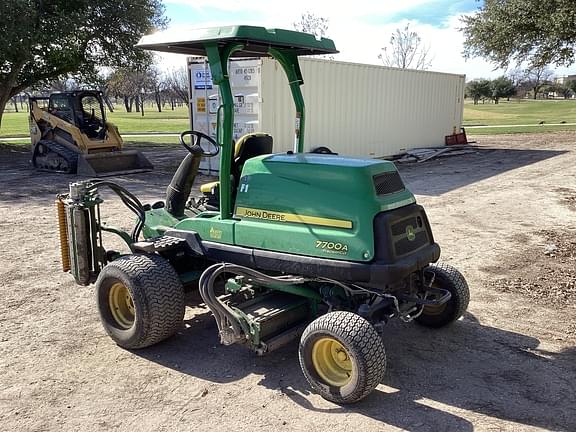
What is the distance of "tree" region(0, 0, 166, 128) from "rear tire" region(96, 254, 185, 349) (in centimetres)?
1251

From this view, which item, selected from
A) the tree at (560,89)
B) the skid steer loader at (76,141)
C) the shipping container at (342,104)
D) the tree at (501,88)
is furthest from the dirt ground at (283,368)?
the tree at (560,89)

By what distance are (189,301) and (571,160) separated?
48.0 feet

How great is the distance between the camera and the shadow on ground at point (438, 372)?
3.54 metres

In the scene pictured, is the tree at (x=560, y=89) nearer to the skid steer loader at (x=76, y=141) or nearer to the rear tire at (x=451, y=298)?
the skid steer loader at (x=76, y=141)

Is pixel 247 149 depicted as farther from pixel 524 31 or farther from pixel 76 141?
pixel 524 31

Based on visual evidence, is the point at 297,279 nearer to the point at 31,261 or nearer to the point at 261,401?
the point at 261,401

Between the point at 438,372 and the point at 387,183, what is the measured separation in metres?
1.39

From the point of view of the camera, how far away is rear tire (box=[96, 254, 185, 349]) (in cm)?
417

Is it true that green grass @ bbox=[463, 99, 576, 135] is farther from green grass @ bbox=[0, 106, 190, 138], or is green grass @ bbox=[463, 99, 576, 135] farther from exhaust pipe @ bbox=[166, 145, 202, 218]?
exhaust pipe @ bbox=[166, 145, 202, 218]

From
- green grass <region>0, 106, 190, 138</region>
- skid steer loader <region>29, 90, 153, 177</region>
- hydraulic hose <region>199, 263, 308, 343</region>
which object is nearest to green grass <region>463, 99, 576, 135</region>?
green grass <region>0, 106, 190, 138</region>

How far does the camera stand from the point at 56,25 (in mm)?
15797

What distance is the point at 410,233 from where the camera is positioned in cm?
401

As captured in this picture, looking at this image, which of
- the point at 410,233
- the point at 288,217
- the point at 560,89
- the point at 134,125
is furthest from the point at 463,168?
the point at 560,89

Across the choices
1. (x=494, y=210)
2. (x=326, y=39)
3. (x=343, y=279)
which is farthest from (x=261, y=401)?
(x=494, y=210)
